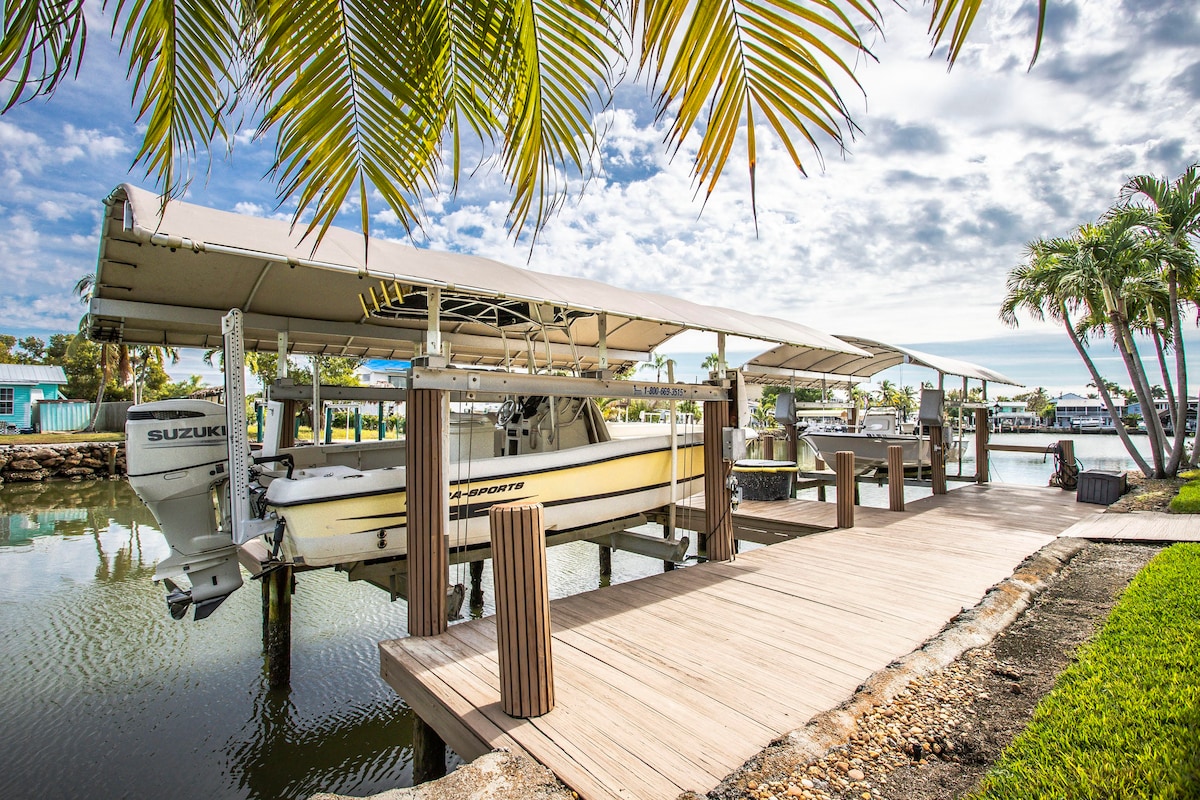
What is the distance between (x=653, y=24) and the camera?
157cm

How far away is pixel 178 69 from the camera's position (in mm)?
2102

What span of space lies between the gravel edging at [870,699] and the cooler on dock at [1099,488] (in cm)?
736

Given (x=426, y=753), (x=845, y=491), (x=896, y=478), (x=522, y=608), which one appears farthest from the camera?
(x=896, y=478)

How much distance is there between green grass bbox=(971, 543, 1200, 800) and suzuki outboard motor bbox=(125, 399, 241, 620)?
18.1 ft

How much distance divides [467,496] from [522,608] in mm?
2497

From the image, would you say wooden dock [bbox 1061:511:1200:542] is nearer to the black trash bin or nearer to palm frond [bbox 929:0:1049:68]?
the black trash bin

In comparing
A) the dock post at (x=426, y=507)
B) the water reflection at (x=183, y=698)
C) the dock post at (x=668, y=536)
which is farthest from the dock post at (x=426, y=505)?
the dock post at (x=668, y=536)

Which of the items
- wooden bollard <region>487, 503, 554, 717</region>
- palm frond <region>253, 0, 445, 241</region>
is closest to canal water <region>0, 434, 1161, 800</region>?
wooden bollard <region>487, 503, 554, 717</region>

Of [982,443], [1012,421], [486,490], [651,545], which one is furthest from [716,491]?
[1012,421]

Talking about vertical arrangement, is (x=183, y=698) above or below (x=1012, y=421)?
below

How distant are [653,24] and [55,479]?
31.3 metres

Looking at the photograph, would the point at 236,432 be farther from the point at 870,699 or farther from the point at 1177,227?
the point at 1177,227

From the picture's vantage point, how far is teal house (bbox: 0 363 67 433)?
33.2 metres

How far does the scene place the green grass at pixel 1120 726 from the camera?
2.31 m
